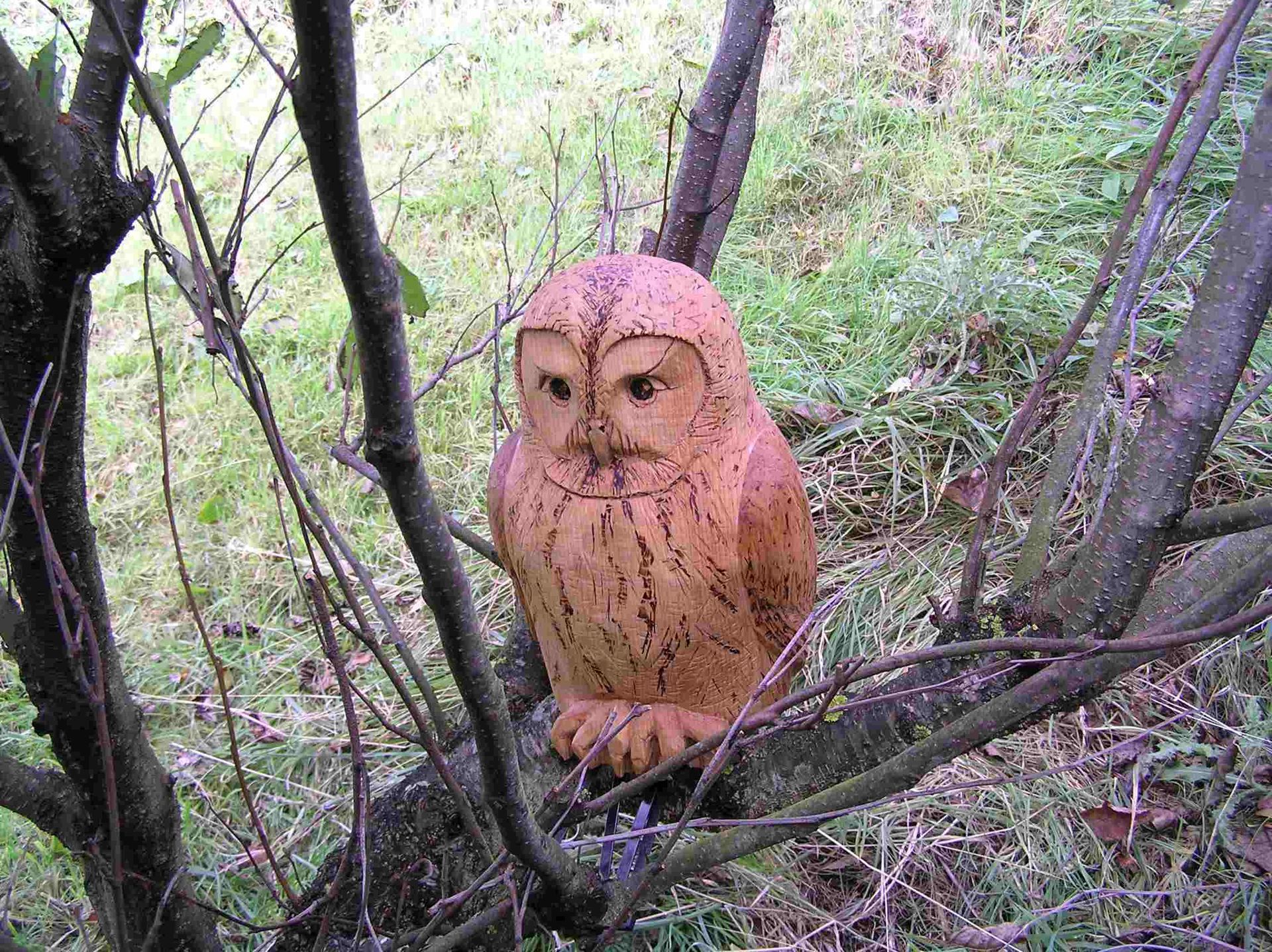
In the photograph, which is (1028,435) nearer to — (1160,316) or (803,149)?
(1160,316)

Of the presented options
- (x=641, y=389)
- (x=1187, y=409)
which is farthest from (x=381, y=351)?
(x=1187, y=409)

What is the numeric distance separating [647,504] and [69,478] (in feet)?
2.49

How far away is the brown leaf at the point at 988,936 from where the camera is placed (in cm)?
195

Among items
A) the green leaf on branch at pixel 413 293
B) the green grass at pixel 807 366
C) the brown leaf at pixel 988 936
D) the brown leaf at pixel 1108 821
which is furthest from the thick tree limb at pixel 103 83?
the brown leaf at pixel 1108 821

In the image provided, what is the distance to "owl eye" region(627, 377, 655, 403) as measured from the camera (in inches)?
55.8

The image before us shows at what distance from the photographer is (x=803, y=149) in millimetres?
3852

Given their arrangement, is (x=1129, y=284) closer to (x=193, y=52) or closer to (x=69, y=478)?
(x=193, y=52)

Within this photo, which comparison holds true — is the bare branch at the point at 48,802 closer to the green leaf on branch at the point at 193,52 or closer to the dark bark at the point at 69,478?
the dark bark at the point at 69,478

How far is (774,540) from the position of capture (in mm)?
1499

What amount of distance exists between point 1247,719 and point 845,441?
1.23m

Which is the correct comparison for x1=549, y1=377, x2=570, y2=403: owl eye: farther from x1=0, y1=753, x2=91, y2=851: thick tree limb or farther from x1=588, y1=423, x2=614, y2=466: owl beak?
x1=0, y1=753, x2=91, y2=851: thick tree limb

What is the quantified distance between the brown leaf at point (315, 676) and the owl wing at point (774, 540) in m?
1.61

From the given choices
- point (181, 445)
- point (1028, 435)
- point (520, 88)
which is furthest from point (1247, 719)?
point (520, 88)

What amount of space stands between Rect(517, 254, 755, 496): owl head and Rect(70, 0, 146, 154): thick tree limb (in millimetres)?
581
